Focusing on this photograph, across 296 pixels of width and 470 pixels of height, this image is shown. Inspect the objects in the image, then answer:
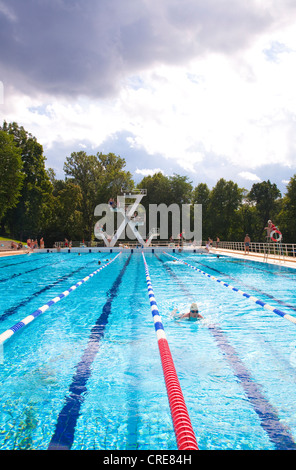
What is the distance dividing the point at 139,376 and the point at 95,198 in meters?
40.9

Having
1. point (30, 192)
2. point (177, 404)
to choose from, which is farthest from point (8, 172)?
point (177, 404)

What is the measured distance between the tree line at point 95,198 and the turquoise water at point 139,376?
2839 centimetres

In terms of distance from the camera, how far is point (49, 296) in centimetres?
882

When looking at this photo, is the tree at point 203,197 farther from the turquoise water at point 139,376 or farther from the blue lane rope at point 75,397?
the blue lane rope at point 75,397

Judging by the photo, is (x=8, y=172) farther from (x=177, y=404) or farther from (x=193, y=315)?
(x=177, y=404)

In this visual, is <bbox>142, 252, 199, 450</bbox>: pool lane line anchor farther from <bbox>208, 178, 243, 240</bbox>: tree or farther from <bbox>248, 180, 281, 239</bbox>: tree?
<bbox>248, 180, 281, 239</bbox>: tree

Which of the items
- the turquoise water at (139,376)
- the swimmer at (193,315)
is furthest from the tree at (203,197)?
the swimmer at (193,315)

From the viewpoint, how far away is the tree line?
118 feet

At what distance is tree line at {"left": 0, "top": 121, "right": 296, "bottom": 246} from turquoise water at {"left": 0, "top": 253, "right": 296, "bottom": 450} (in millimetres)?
28393

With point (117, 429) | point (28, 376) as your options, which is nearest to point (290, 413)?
point (117, 429)

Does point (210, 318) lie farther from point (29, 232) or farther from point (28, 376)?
point (29, 232)

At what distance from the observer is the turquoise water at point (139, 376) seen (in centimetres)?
273

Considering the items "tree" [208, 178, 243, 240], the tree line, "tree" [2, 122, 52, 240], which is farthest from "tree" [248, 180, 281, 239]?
"tree" [2, 122, 52, 240]
